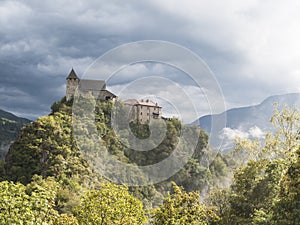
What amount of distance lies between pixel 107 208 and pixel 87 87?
3391 inches

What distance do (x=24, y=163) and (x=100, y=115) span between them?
92.6ft

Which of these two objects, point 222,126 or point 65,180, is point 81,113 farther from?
point 222,126

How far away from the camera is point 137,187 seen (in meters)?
99.6

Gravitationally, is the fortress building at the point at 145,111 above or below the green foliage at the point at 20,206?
above

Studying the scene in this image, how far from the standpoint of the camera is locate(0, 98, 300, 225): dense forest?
2156 cm

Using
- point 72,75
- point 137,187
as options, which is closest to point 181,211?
point 137,187

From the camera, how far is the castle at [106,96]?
109m

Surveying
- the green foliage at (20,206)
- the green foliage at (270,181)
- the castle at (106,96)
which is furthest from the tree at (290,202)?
the castle at (106,96)

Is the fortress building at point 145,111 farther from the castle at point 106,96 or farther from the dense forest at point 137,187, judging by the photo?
the dense forest at point 137,187

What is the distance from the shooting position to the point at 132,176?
98688mm

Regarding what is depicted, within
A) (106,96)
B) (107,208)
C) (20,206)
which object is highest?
(106,96)

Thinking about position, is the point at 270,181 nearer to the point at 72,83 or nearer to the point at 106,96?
the point at 106,96

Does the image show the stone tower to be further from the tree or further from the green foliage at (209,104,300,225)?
the tree

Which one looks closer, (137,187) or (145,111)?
(137,187)
